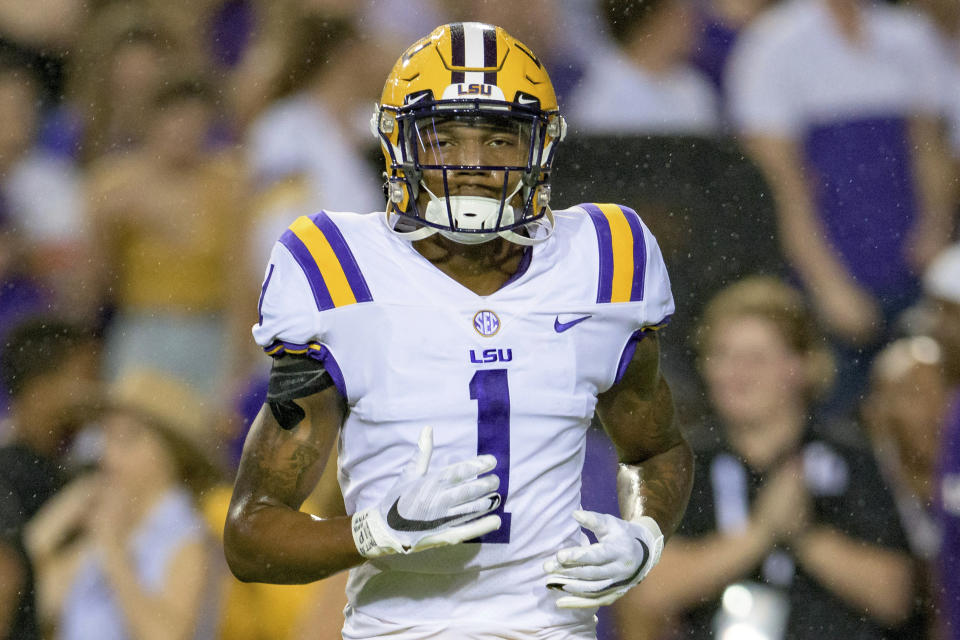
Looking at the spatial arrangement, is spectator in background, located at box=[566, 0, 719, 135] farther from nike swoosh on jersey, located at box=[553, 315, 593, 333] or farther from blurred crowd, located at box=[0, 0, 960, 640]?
nike swoosh on jersey, located at box=[553, 315, 593, 333]

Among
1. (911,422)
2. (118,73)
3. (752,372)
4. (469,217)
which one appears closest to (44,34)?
(118,73)

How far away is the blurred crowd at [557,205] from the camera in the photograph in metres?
3.13

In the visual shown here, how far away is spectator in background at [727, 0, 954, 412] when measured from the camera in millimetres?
3711

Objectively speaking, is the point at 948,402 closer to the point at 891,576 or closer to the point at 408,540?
the point at 891,576

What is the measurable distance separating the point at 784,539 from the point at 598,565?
164cm

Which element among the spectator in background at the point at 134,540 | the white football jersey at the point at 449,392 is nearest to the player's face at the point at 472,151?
the white football jersey at the point at 449,392

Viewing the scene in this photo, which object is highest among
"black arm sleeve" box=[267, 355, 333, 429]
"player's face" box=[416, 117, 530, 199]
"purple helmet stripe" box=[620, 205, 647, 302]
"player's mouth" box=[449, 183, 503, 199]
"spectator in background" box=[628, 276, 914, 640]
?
"player's face" box=[416, 117, 530, 199]

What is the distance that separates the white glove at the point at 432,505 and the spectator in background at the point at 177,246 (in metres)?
2.13

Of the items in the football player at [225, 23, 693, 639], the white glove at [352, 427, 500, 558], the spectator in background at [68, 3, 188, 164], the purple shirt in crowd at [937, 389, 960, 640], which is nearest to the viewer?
the white glove at [352, 427, 500, 558]

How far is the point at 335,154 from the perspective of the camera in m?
3.71

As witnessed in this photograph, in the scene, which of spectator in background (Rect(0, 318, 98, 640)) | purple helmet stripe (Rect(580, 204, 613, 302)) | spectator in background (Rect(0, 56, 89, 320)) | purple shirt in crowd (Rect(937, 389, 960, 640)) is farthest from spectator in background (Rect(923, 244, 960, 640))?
spectator in background (Rect(0, 56, 89, 320))

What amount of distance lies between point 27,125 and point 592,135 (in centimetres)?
170

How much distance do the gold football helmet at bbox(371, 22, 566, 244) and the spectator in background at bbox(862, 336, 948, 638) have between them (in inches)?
68.0

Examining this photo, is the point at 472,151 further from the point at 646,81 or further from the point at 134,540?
the point at 646,81
